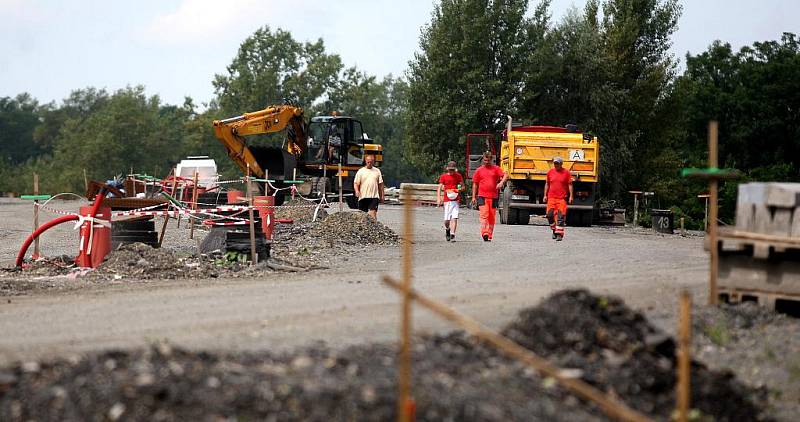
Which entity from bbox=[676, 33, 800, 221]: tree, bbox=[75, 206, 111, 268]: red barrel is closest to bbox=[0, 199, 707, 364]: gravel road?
bbox=[75, 206, 111, 268]: red barrel

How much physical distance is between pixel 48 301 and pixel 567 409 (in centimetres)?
806

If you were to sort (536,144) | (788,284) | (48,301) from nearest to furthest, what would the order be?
(788,284) < (48,301) < (536,144)

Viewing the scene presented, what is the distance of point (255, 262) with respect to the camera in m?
18.0

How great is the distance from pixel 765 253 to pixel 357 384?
20.2ft

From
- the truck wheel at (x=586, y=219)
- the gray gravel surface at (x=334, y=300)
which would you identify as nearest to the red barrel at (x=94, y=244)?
the gray gravel surface at (x=334, y=300)

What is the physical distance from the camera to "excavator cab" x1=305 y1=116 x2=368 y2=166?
4156cm

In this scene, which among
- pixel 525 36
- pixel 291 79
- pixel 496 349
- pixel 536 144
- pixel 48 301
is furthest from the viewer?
pixel 291 79

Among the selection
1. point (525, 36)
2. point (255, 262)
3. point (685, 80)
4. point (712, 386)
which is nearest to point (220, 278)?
point (255, 262)

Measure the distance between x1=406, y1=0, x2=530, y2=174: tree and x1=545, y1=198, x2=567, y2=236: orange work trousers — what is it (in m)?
34.4

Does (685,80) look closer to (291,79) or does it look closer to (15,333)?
(291,79)

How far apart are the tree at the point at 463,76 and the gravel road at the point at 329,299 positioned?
37245mm

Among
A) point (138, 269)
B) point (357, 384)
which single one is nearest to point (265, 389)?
point (357, 384)

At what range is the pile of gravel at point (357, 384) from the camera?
268 inches

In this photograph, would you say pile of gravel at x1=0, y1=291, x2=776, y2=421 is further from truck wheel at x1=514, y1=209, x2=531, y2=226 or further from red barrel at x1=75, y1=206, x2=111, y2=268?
truck wheel at x1=514, y1=209, x2=531, y2=226
